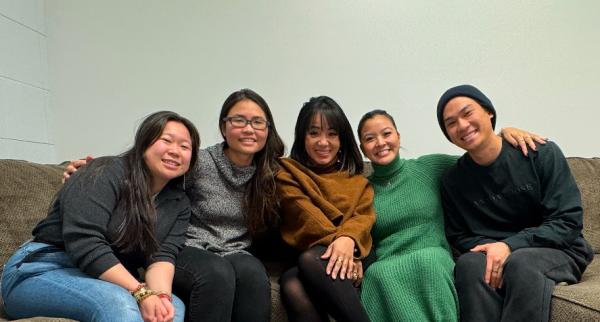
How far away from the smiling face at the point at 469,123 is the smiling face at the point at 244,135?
0.69 meters

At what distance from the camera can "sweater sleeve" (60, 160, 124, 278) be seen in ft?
3.71

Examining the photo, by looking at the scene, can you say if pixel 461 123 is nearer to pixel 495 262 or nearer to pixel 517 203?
pixel 517 203

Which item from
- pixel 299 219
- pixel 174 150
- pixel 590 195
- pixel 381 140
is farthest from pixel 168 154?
pixel 590 195

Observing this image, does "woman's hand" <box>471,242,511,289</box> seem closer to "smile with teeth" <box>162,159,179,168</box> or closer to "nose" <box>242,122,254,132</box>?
"nose" <box>242,122,254,132</box>

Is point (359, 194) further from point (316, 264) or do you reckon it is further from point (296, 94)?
point (296, 94)

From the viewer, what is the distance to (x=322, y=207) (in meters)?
1.60

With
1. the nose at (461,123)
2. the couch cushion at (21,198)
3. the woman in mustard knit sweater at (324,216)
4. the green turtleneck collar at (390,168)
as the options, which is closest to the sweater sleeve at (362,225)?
the woman in mustard knit sweater at (324,216)

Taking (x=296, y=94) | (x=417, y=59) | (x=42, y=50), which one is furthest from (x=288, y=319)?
(x=42, y=50)

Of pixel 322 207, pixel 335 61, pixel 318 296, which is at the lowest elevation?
pixel 318 296

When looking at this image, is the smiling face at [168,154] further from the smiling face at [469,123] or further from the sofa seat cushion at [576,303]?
the sofa seat cushion at [576,303]

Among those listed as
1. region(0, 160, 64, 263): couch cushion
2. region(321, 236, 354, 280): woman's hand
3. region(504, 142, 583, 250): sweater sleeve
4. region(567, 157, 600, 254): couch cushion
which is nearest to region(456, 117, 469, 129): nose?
region(504, 142, 583, 250): sweater sleeve

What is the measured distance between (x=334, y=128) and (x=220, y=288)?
78 cm

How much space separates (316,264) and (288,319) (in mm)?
205

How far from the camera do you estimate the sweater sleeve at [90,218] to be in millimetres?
1130
